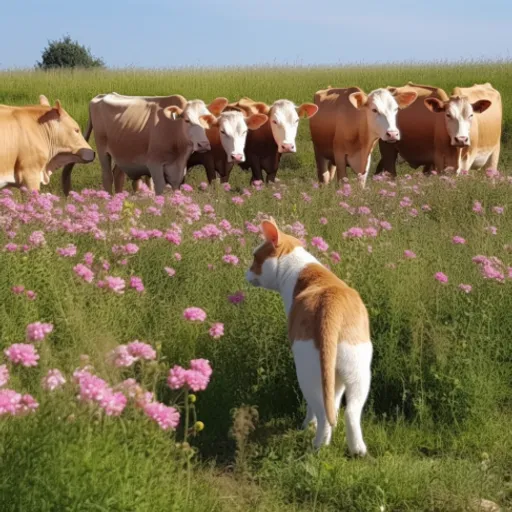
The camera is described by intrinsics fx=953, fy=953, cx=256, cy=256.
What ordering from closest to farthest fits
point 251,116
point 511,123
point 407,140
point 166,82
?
point 251,116 → point 407,140 → point 511,123 → point 166,82

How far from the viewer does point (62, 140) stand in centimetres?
1151

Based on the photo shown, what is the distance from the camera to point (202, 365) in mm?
3330

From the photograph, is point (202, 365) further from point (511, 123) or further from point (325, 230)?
point (511, 123)

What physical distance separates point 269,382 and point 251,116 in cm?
841

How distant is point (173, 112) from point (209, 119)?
516 mm

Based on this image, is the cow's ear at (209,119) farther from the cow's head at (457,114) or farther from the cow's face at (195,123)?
the cow's head at (457,114)

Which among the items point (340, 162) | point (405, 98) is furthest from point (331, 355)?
point (405, 98)

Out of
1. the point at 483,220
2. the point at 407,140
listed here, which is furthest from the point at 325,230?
the point at 407,140

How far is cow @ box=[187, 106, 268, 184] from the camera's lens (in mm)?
12906

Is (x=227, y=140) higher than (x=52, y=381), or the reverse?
(x=52, y=381)

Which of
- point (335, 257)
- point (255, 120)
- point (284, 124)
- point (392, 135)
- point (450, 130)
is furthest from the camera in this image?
point (284, 124)

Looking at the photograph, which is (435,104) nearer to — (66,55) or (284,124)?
(284,124)

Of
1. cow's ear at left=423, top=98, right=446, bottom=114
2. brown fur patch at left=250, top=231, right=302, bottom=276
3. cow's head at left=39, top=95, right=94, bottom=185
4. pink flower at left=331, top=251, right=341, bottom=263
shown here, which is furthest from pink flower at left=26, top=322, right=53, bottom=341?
cow's ear at left=423, top=98, right=446, bottom=114

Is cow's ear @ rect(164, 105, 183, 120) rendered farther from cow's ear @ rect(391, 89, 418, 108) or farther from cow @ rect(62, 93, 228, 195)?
cow's ear @ rect(391, 89, 418, 108)
